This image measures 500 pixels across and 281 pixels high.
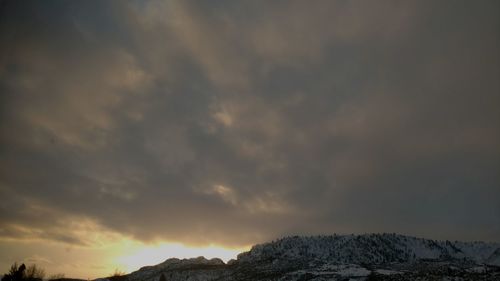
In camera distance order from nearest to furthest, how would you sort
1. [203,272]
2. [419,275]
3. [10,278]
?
[10,278] → [419,275] → [203,272]

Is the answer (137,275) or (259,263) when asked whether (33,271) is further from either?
(259,263)

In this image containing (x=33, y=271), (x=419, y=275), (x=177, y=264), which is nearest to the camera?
(x=419, y=275)

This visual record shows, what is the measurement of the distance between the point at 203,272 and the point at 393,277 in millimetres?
77536

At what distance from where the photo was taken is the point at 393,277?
4611 inches

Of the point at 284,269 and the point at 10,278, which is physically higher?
the point at 284,269

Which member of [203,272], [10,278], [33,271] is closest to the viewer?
[10,278]

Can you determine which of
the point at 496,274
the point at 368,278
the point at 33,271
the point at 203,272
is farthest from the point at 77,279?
the point at 496,274

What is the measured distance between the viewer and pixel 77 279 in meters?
148

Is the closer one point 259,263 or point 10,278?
point 10,278

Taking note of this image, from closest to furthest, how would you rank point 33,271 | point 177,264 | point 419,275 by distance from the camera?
point 419,275 < point 33,271 < point 177,264

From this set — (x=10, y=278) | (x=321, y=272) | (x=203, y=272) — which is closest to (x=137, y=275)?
(x=203, y=272)

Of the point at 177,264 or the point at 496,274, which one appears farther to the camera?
the point at 177,264

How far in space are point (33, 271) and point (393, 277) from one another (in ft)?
373

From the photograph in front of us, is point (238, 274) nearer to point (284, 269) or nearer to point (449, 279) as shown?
point (284, 269)
